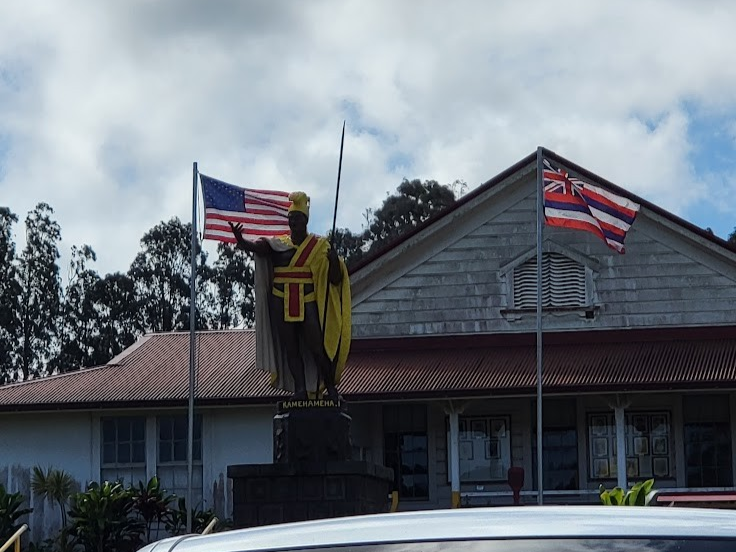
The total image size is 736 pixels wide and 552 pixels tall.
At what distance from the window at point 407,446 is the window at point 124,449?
442cm

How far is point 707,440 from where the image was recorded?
81.3ft

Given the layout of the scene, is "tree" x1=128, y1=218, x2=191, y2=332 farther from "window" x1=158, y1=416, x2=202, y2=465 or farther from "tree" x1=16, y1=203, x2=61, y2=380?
"window" x1=158, y1=416, x2=202, y2=465

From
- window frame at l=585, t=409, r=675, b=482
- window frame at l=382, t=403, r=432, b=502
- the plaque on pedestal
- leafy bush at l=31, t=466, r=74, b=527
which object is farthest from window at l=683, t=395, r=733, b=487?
the plaque on pedestal

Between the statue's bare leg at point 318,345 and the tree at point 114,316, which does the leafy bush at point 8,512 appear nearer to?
the statue's bare leg at point 318,345

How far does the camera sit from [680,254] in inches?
998

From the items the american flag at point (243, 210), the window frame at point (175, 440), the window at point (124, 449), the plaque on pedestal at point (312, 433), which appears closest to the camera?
the plaque on pedestal at point (312, 433)

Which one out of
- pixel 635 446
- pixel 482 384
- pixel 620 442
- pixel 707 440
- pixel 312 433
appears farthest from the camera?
pixel 635 446

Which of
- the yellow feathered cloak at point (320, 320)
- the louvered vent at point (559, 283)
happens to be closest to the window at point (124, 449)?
the louvered vent at point (559, 283)

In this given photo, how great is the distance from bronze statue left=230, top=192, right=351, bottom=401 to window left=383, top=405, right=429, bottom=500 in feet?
35.4

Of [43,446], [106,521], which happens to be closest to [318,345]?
[106,521]

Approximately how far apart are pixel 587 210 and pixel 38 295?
3811cm

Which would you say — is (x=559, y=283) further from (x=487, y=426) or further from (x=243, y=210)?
(x=243, y=210)

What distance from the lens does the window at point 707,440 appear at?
2450cm

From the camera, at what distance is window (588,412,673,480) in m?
24.8
